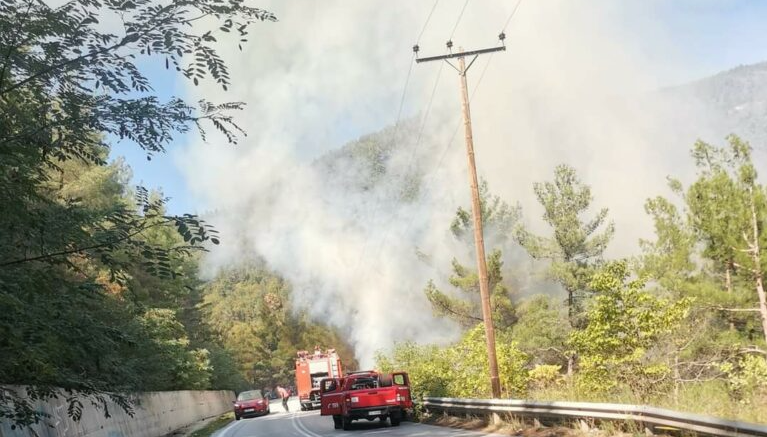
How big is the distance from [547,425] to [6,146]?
1080cm

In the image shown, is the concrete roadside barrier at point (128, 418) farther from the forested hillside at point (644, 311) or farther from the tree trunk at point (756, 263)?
the tree trunk at point (756, 263)

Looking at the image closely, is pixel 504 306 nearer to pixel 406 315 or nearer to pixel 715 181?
pixel 715 181

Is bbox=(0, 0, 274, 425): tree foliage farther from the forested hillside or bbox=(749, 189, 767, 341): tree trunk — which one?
bbox=(749, 189, 767, 341): tree trunk

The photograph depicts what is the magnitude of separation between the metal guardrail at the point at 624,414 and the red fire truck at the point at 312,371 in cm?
2259

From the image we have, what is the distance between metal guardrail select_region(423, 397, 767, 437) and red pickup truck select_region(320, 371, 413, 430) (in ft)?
7.22

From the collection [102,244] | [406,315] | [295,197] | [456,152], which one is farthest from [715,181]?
[456,152]

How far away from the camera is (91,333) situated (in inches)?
256

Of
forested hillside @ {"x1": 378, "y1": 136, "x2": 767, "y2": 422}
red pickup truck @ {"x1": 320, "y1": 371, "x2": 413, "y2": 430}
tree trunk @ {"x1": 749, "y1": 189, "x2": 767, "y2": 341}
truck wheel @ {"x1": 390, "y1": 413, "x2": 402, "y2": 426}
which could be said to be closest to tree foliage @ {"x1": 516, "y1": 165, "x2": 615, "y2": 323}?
forested hillside @ {"x1": 378, "y1": 136, "x2": 767, "y2": 422}

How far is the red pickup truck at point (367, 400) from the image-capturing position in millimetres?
18625

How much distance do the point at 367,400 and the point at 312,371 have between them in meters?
21.3

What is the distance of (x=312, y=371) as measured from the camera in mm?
39250

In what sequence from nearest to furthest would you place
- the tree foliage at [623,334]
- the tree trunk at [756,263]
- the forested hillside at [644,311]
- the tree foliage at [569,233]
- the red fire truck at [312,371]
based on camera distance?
the tree foliage at [623,334], the forested hillside at [644,311], the tree trunk at [756,263], the red fire truck at [312,371], the tree foliage at [569,233]

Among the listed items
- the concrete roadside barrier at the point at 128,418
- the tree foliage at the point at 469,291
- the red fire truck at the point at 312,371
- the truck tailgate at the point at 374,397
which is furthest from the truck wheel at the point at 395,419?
the tree foliage at the point at 469,291

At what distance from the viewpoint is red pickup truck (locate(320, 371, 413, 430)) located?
18.6 meters
